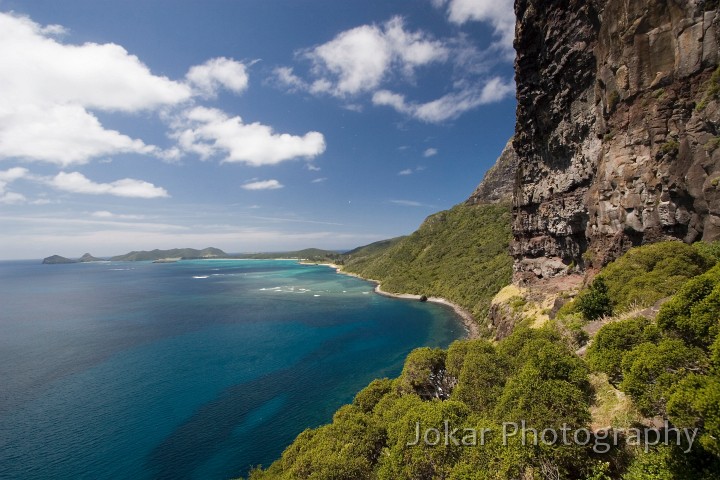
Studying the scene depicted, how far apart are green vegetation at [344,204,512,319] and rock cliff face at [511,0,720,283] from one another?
40133mm

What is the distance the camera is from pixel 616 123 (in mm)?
37938

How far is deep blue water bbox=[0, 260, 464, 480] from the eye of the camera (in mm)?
34500

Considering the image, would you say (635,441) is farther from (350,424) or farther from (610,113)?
(610,113)

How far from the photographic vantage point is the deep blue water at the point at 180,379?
34500 millimetres

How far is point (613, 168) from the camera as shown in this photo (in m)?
38.1

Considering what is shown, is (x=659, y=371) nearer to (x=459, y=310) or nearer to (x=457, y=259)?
(x=459, y=310)

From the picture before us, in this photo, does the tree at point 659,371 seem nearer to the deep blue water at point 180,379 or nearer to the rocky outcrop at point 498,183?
the deep blue water at point 180,379

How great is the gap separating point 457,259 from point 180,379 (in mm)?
112066

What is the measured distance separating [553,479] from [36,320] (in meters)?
136

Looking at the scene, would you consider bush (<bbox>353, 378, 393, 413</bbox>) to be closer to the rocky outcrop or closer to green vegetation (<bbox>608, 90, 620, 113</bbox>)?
green vegetation (<bbox>608, 90, 620, 113</bbox>)

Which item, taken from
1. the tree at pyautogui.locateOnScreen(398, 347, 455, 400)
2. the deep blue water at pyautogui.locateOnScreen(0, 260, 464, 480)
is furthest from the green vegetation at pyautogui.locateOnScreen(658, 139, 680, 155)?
the deep blue water at pyautogui.locateOnScreen(0, 260, 464, 480)

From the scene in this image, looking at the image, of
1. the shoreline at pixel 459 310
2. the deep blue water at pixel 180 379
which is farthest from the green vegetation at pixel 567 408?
the shoreline at pixel 459 310

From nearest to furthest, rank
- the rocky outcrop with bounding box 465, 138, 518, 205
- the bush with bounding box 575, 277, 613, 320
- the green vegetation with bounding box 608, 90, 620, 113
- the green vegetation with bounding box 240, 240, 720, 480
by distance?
the green vegetation with bounding box 240, 240, 720, 480 → the bush with bounding box 575, 277, 613, 320 → the green vegetation with bounding box 608, 90, 620, 113 → the rocky outcrop with bounding box 465, 138, 518, 205

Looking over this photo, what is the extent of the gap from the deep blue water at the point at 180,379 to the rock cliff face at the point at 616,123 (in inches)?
1521
